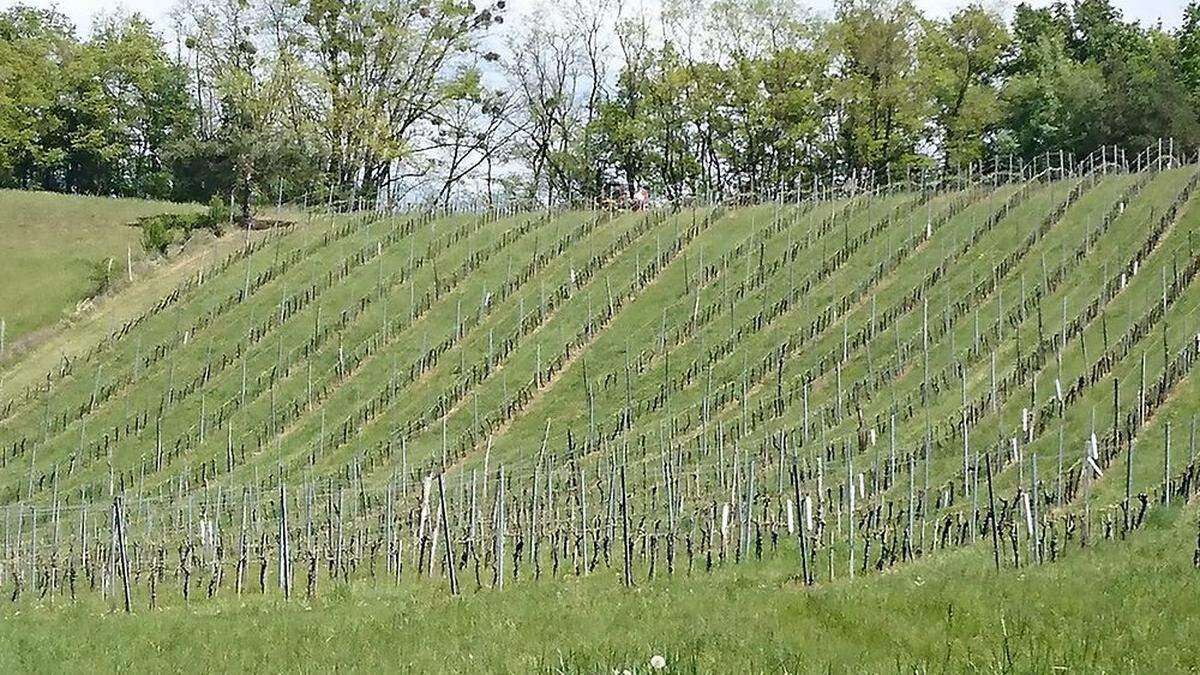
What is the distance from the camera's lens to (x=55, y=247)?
5091 centimetres

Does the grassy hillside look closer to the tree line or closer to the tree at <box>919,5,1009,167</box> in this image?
the tree line

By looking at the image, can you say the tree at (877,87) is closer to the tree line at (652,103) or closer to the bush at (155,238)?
the tree line at (652,103)

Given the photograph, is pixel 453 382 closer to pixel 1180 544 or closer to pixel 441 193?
pixel 1180 544

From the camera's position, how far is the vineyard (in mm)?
11812

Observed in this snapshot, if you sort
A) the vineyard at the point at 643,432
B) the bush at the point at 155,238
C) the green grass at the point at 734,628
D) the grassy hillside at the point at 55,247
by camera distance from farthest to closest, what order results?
the bush at the point at 155,238 → the grassy hillside at the point at 55,247 → the vineyard at the point at 643,432 → the green grass at the point at 734,628

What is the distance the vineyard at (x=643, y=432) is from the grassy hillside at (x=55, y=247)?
3.29 m

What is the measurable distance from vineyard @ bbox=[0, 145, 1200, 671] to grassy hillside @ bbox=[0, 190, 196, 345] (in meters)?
3.29

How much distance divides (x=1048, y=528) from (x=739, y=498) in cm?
444

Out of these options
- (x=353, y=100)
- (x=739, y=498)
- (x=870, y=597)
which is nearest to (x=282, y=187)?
(x=353, y=100)

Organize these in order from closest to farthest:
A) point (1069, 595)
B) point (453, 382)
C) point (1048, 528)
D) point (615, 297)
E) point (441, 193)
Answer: point (1069, 595), point (1048, 528), point (453, 382), point (615, 297), point (441, 193)

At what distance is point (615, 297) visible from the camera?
1473 inches

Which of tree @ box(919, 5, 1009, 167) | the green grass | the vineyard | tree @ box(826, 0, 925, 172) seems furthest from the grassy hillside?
the green grass

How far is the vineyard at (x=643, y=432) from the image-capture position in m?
11.8

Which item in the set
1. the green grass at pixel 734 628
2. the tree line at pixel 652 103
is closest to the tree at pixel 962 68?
the tree line at pixel 652 103
